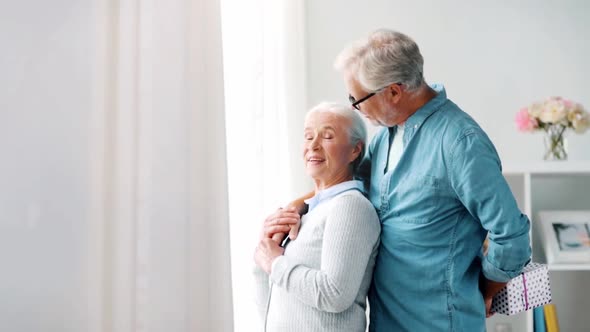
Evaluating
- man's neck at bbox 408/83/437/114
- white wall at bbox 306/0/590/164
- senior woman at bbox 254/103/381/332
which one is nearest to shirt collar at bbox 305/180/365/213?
senior woman at bbox 254/103/381/332

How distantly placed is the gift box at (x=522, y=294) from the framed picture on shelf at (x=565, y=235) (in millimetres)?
1306

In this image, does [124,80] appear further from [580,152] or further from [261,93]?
[580,152]

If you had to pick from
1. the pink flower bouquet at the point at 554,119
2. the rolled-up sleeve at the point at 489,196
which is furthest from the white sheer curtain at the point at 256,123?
the pink flower bouquet at the point at 554,119

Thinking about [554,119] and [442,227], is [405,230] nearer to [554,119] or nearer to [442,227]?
[442,227]

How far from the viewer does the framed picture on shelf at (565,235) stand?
2990 millimetres

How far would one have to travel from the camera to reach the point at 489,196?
59.1 inches

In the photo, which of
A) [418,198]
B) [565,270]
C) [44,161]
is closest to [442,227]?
[418,198]

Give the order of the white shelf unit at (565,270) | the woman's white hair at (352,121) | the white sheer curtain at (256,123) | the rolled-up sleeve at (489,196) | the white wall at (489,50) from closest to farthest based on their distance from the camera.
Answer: the rolled-up sleeve at (489,196) < the woman's white hair at (352,121) < the white sheer curtain at (256,123) < the white shelf unit at (565,270) < the white wall at (489,50)

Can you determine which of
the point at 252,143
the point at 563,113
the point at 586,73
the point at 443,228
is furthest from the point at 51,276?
the point at 586,73

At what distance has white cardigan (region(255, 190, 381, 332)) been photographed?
1582 mm

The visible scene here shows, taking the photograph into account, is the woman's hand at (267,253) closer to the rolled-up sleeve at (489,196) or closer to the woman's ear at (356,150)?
the woman's ear at (356,150)

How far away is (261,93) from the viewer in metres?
2.57

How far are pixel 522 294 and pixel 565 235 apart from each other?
1.49 m

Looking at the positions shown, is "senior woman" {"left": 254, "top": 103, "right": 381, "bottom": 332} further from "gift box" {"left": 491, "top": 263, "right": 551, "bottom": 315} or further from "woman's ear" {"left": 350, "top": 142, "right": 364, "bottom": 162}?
"gift box" {"left": 491, "top": 263, "right": 551, "bottom": 315}
